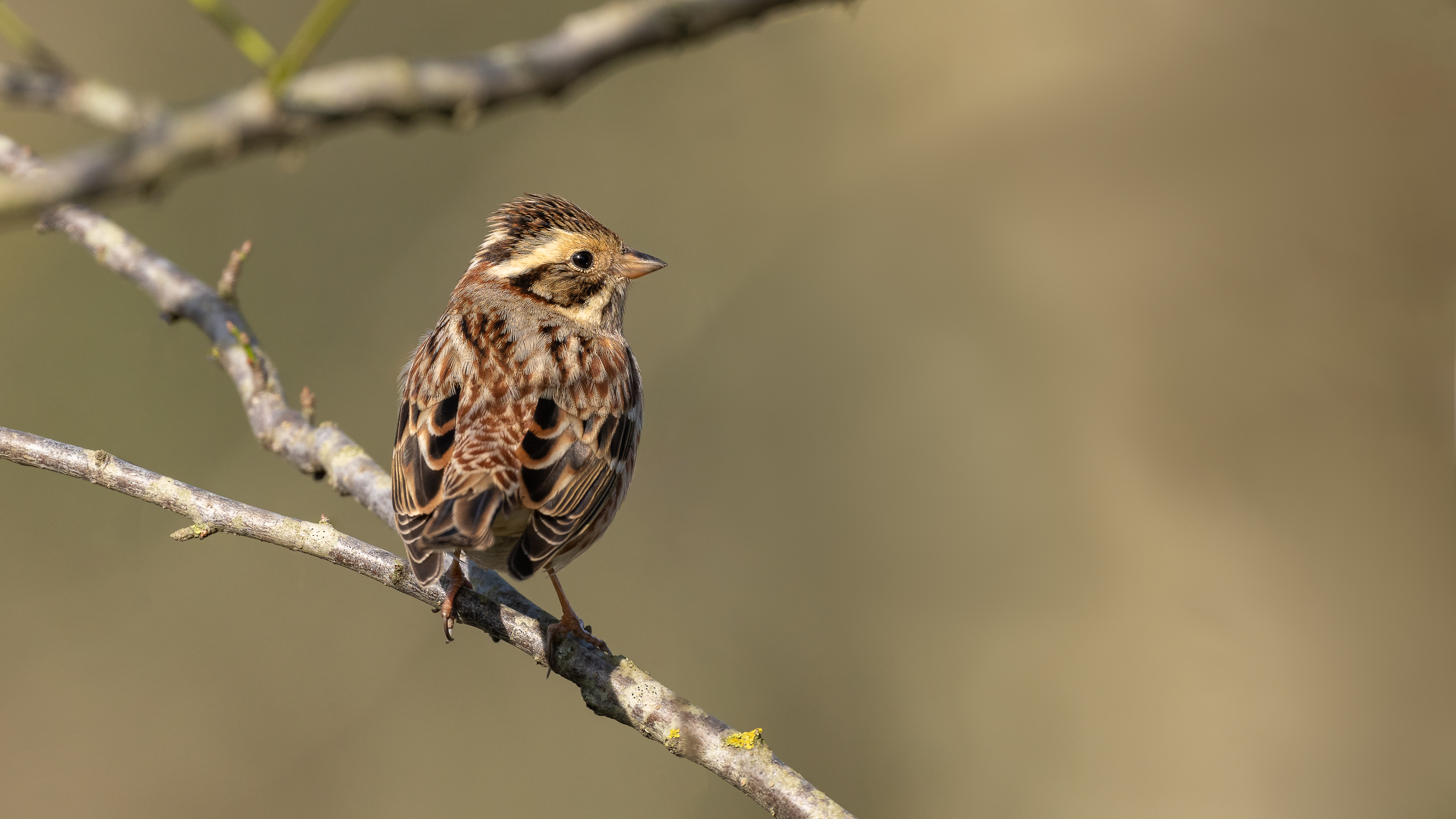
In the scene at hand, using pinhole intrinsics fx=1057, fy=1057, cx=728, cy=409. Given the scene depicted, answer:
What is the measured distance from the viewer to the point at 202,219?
9.62 meters

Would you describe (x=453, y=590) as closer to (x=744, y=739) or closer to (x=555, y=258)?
(x=744, y=739)

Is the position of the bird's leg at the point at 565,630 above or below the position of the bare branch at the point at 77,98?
below

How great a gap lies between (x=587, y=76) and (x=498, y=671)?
8.07 m

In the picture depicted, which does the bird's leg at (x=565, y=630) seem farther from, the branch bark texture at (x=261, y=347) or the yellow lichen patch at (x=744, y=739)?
the yellow lichen patch at (x=744, y=739)

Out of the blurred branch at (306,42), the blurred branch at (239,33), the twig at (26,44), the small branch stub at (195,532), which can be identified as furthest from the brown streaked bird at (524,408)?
the blurred branch at (306,42)

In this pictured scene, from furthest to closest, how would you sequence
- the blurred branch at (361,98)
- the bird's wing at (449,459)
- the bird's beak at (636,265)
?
1. the bird's beak at (636,265)
2. the bird's wing at (449,459)
3. the blurred branch at (361,98)

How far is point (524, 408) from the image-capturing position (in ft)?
15.5

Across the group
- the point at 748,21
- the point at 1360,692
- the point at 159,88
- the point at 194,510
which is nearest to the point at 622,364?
the point at 194,510

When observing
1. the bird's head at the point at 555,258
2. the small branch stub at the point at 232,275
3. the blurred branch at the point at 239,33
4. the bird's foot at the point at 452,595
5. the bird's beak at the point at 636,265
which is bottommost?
the bird's foot at the point at 452,595

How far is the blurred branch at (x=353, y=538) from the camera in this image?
3443 mm

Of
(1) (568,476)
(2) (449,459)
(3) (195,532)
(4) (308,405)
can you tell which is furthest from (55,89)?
(4) (308,405)

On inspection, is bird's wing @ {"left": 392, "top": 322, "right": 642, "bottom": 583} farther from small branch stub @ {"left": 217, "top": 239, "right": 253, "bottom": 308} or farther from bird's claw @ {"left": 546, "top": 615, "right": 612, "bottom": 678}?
small branch stub @ {"left": 217, "top": 239, "right": 253, "bottom": 308}

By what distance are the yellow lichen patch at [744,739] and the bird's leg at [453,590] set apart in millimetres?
1411

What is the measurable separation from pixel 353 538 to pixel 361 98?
3.01 meters
